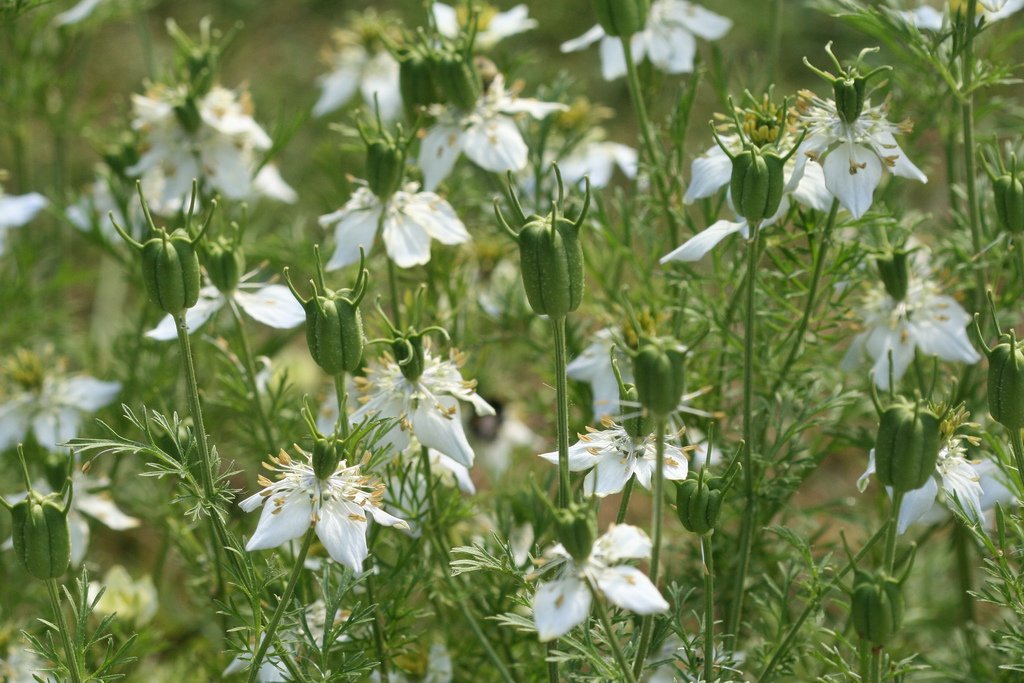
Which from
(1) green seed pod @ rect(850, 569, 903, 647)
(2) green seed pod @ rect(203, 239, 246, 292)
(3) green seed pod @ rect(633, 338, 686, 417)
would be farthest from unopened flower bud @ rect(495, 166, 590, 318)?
(2) green seed pod @ rect(203, 239, 246, 292)

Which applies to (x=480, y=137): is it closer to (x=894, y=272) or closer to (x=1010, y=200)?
(x=894, y=272)

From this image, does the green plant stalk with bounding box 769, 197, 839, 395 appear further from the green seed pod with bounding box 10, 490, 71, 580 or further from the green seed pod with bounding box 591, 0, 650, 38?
the green seed pod with bounding box 10, 490, 71, 580

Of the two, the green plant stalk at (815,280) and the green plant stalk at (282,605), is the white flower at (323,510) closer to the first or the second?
the green plant stalk at (282,605)

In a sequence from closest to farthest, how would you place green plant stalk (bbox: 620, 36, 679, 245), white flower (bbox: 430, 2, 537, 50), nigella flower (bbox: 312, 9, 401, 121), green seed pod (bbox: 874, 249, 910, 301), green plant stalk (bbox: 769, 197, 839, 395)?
green plant stalk (bbox: 769, 197, 839, 395) < green seed pod (bbox: 874, 249, 910, 301) < green plant stalk (bbox: 620, 36, 679, 245) < white flower (bbox: 430, 2, 537, 50) < nigella flower (bbox: 312, 9, 401, 121)

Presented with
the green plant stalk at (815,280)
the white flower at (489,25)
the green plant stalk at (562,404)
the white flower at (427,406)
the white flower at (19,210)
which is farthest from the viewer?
the white flower at (489,25)

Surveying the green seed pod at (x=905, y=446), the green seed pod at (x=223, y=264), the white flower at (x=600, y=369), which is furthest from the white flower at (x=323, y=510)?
the white flower at (x=600, y=369)

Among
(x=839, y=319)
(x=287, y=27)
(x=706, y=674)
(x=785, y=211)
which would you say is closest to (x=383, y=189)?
(x=785, y=211)
